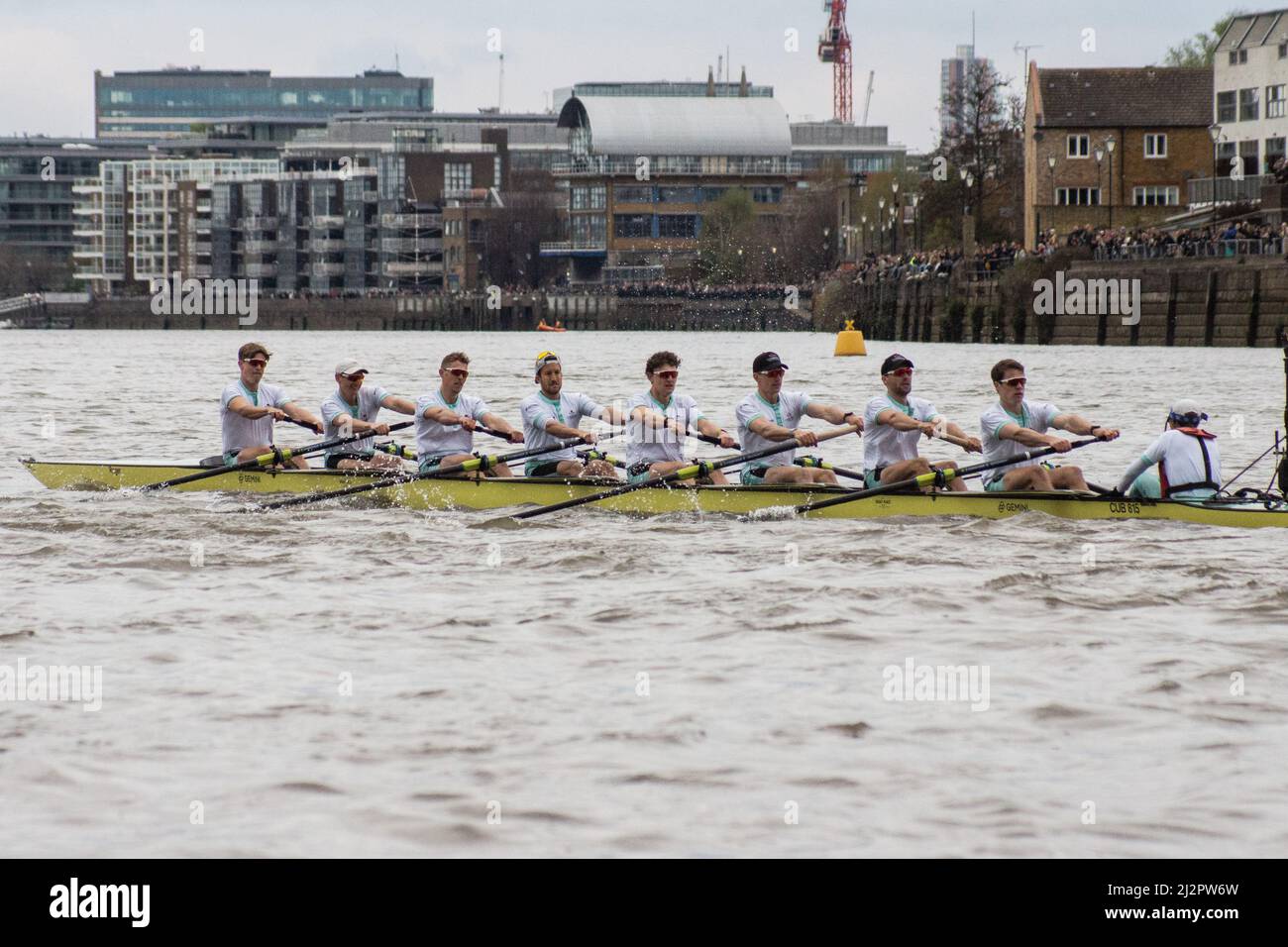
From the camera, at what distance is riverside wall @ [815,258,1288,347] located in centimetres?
5891

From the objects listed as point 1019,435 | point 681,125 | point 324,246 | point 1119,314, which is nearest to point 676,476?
point 1019,435

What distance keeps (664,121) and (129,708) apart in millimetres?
160318

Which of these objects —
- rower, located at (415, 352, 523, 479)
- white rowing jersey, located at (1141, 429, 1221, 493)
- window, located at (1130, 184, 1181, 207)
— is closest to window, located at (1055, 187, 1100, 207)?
window, located at (1130, 184, 1181, 207)

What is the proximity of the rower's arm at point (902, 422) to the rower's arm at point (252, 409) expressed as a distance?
6557mm

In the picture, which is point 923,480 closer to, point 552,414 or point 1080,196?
point 552,414

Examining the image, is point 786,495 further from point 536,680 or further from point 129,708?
point 129,708

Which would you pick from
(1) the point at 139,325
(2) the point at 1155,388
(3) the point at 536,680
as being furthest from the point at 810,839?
(1) the point at 139,325

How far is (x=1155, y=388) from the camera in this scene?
4475 centimetres

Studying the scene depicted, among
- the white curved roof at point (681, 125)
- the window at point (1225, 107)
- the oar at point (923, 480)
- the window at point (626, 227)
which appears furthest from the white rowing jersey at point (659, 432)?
the white curved roof at point (681, 125)

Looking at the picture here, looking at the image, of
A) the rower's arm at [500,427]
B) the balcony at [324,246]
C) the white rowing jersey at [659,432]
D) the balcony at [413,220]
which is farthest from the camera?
the balcony at [324,246]

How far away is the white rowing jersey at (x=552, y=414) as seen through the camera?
1930 cm

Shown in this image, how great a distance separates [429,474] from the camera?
19.9 m

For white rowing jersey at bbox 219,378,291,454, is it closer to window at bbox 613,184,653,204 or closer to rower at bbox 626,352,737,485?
rower at bbox 626,352,737,485

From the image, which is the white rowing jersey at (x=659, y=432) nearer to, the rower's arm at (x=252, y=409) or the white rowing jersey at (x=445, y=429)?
the white rowing jersey at (x=445, y=429)
